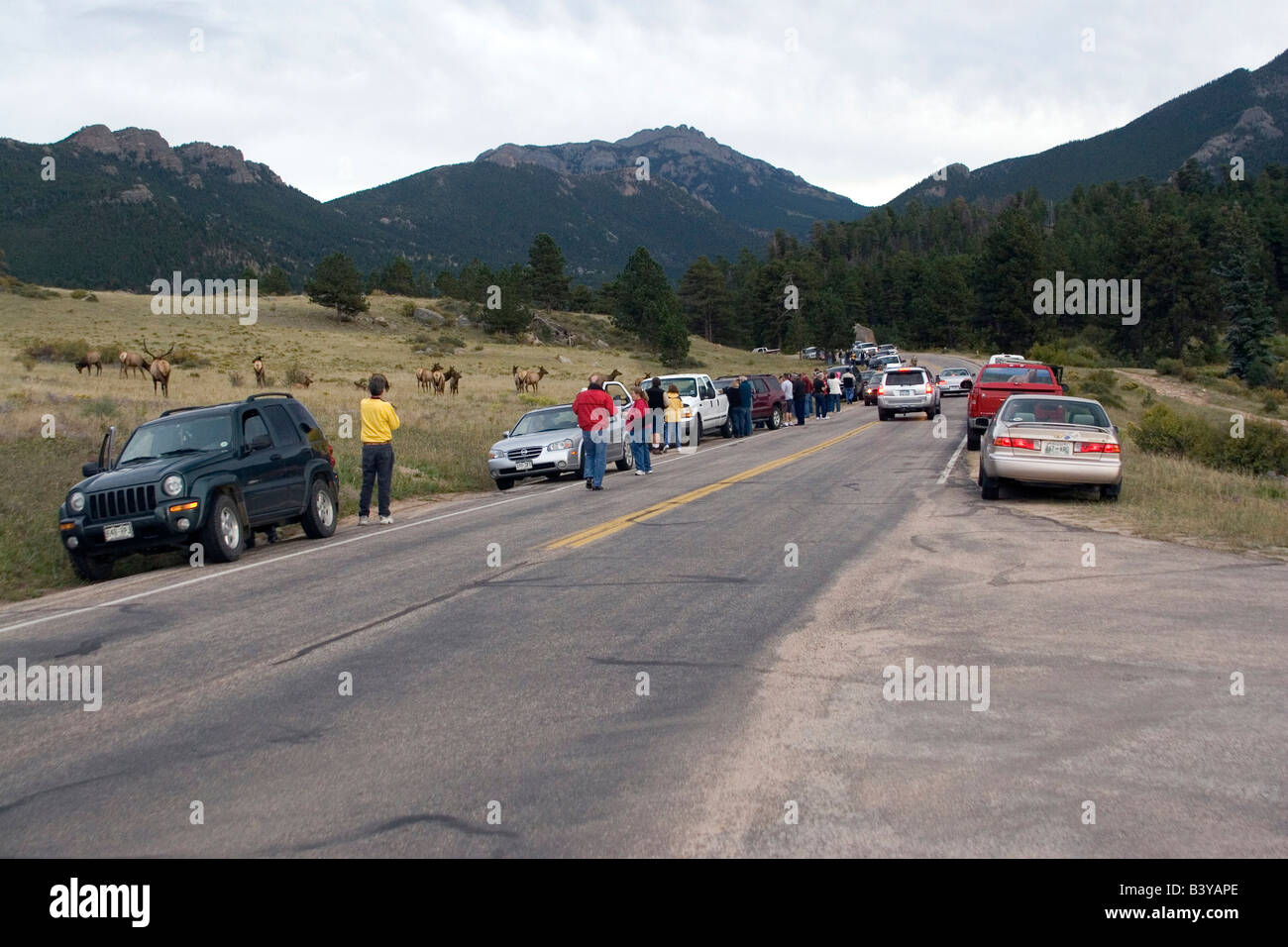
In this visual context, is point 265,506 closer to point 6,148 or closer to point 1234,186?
→ point 1234,186

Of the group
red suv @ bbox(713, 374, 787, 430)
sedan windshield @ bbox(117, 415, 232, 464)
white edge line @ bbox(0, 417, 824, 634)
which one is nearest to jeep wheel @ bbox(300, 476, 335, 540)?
white edge line @ bbox(0, 417, 824, 634)

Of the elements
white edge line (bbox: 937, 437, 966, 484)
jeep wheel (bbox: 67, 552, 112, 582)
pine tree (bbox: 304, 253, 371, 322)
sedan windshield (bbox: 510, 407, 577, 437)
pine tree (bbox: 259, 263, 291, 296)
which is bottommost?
jeep wheel (bbox: 67, 552, 112, 582)

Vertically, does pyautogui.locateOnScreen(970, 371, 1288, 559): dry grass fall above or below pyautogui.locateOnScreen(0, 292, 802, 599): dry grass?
below

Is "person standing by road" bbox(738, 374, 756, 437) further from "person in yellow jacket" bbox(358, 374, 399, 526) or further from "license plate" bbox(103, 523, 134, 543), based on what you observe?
"license plate" bbox(103, 523, 134, 543)

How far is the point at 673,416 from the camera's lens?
2966 centimetres

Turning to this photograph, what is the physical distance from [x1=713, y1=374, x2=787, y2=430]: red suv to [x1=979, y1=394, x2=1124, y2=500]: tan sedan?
69.2ft

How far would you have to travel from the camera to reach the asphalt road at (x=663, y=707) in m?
4.68

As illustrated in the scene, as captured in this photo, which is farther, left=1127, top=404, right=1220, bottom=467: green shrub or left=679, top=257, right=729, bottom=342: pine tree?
left=679, top=257, right=729, bottom=342: pine tree

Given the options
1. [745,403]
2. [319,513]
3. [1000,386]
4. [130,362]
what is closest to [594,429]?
[319,513]

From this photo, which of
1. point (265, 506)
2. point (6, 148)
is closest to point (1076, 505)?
point (265, 506)

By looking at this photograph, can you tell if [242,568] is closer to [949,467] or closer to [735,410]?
[949,467]

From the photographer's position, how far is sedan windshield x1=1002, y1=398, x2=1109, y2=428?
16.5 meters

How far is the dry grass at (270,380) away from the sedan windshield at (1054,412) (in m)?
10.4
